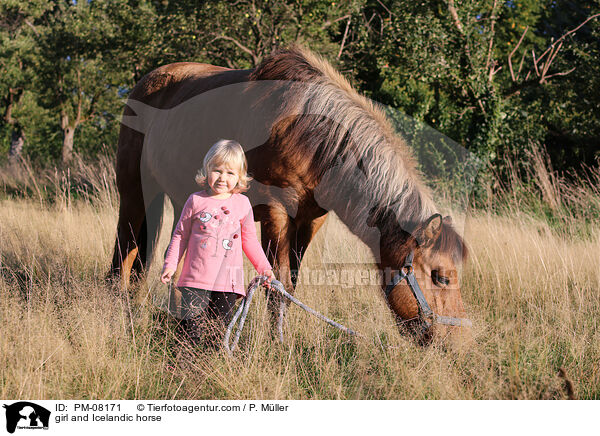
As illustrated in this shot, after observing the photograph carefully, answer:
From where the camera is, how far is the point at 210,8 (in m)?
8.76

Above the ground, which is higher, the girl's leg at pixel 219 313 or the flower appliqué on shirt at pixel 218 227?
the flower appliqué on shirt at pixel 218 227

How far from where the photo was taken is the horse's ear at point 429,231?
2.44m

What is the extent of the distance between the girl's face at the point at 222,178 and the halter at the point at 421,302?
3.46ft

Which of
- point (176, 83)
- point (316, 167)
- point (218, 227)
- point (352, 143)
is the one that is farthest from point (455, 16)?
point (218, 227)

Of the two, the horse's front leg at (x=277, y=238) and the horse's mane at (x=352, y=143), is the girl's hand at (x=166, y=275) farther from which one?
the horse's mane at (x=352, y=143)

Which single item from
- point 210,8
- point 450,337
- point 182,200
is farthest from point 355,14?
point 450,337

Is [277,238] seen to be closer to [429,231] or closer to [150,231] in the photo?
[429,231]

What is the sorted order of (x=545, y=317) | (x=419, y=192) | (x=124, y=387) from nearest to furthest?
1. (x=124, y=387)
2. (x=419, y=192)
3. (x=545, y=317)

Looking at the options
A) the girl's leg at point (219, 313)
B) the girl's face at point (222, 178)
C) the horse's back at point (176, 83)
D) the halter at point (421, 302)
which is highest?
the horse's back at point (176, 83)

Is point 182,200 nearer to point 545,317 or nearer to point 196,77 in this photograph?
point 196,77

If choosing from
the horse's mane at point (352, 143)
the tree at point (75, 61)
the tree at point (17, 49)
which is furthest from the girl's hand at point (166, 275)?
the tree at point (17, 49)

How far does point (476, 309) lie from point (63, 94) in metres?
16.7

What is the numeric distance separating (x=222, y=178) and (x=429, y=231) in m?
1.15
